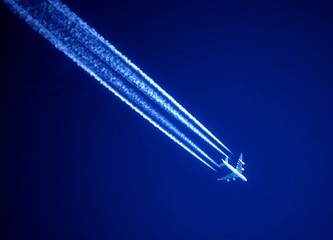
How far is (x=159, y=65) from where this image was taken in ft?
27.2

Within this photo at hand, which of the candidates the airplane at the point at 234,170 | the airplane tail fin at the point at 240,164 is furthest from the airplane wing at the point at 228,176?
the airplane tail fin at the point at 240,164

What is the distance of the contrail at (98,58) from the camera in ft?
17.6

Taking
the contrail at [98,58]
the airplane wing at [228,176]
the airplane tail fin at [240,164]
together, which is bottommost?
the contrail at [98,58]

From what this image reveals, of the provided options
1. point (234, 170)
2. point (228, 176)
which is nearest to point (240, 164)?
point (234, 170)

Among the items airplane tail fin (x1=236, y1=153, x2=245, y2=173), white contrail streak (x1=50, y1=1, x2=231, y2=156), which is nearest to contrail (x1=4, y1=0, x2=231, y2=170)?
white contrail streak (x1=50, y1=1, x2=231, y2=156)

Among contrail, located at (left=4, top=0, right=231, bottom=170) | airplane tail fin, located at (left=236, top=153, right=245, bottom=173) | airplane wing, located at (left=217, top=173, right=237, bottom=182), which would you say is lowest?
contrail, located at (left=4, top=0, right=231, bottom=170)

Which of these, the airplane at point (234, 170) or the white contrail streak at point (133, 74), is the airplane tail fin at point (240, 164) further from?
the white contrail streak at point (133, 74)

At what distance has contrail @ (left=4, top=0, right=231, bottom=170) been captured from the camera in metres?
5.37

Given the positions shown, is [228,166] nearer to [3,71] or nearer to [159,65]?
[159,65]

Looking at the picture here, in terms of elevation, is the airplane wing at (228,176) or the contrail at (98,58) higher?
the airplane wing at (228,176)

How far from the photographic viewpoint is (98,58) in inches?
236

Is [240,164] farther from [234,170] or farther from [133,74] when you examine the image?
[133,74]

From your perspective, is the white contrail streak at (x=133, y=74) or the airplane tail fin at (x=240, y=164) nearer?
the white contrail streak at (x=133, y=74)

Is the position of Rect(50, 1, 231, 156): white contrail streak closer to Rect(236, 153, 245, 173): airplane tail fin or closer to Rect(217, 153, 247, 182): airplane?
Rect(217, 153, 247, 182): airplane
